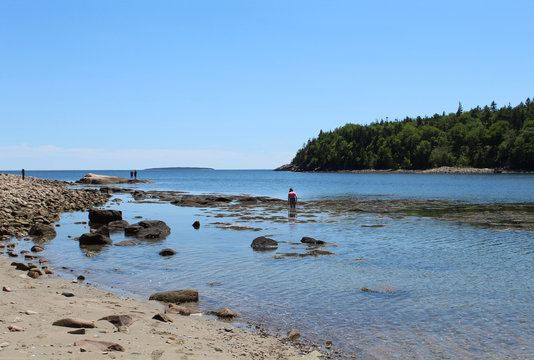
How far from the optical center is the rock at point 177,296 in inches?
488

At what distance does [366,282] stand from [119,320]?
8.70 m

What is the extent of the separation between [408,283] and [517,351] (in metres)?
5.76

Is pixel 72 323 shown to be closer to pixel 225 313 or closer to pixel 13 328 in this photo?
pixel 13 328

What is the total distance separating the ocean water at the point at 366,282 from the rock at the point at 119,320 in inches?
107

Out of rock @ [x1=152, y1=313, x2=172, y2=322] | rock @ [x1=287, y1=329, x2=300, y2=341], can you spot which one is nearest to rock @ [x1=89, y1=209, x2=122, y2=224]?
rock @ [x1=152, y1=313, x2=172, y2=322]

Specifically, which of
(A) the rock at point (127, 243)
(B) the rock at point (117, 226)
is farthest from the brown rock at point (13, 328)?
(B) the rock at point (117, 226)

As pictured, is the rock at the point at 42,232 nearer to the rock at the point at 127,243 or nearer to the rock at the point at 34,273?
the rock at the point at 127,243

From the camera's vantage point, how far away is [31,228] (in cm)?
2523

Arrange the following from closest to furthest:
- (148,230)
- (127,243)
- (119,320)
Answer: (119,320) → (127,243) → (148,230)

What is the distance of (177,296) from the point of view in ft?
40.9

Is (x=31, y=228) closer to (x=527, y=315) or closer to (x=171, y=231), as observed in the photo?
(x=171, y=231)

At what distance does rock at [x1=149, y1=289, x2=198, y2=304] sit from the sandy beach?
1.09 ft

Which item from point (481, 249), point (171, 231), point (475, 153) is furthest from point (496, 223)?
point (475, 153)

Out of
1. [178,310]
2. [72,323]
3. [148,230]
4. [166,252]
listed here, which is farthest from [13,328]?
[148,230]
